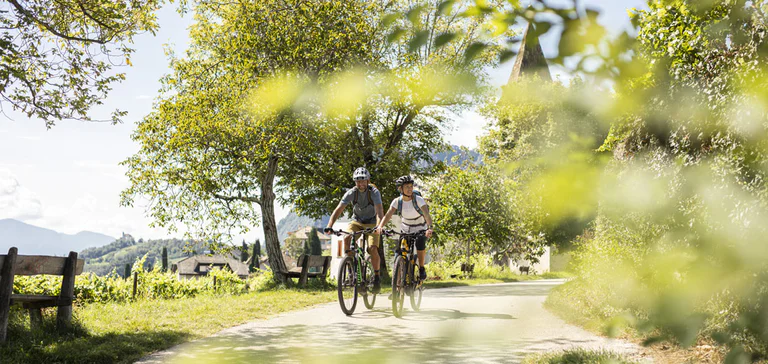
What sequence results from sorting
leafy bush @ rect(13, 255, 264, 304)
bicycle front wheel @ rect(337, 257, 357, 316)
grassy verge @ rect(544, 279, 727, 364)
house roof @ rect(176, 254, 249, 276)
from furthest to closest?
1. house roof @ rect(176, 254, 249, 276)
2. leafy bush @ rect(13, 255, 264, 304)
3. bicycle front wheel @ rect(337, 257, 357, 316)
4. grassy verge @ rect(544, 279, 727, 364)

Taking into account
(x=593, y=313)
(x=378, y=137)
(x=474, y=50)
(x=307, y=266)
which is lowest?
(x=593, y=313)

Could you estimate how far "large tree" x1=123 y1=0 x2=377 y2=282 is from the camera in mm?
16891

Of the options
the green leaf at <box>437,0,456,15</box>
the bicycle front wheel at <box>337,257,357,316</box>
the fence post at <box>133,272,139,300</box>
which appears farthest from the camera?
the fence post at <box>133,272,139,300</box>

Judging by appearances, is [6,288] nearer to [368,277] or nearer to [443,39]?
[368,277]

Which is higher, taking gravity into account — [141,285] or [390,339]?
[141,285]

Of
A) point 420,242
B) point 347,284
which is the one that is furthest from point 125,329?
point 420,242

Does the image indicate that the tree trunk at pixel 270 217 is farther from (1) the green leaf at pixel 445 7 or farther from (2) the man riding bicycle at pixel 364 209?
(1) the green leaf at pixel 445 7

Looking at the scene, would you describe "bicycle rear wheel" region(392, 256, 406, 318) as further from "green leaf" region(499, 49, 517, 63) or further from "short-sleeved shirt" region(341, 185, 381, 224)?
"green leaf" region(499, 49, 517, 63)

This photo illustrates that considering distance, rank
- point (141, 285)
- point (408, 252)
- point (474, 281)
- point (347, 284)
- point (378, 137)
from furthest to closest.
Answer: point (474, 281)
point (378, 137)
point (141, 285)
point (408, 252)
point (347, 284)

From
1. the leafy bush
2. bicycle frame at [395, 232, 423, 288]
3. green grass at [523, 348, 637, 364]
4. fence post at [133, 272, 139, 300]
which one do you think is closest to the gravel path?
green grass at [523, 348, 637, 364]

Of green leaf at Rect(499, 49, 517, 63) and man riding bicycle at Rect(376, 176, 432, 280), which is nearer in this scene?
green leaf at Rect(499, 49, 517, 63)

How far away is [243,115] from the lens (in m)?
17.0

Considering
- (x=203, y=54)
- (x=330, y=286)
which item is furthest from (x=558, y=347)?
(x=203, y=54)

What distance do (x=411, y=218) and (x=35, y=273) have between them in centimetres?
515
